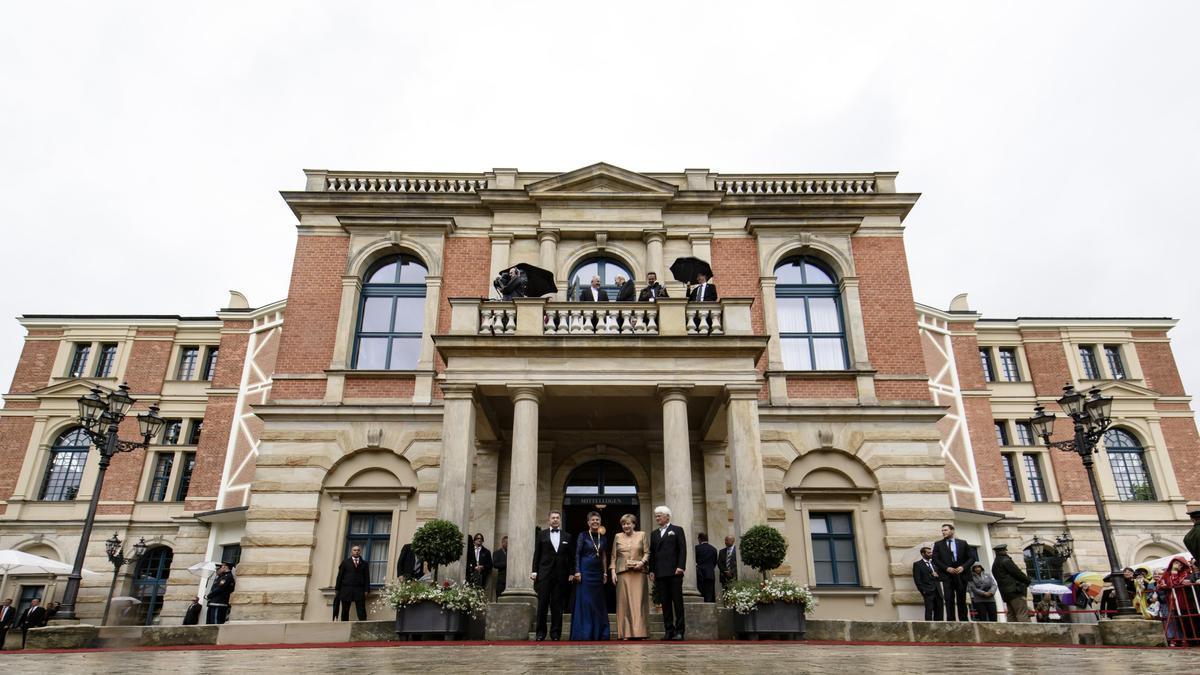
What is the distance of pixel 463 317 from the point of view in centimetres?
1295

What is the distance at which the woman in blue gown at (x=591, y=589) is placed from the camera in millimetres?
9977

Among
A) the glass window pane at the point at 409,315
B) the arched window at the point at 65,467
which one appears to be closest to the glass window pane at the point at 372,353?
the glass window pane at the point at 409,315

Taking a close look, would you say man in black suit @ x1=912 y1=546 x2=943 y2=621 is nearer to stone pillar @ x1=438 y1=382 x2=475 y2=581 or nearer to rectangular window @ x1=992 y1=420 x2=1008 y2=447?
stone pillar @ x1=438 y1=382 x2=475 y2=581

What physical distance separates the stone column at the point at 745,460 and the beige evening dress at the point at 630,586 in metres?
Answer: 2.35

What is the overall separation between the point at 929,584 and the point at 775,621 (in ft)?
12.3

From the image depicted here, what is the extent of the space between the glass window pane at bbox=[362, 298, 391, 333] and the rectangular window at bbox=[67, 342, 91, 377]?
2214 centimetres

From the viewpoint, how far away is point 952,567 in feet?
40.2

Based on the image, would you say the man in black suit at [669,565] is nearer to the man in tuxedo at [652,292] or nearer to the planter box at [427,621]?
the planter box at [427,621]

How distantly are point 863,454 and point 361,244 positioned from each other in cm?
1274

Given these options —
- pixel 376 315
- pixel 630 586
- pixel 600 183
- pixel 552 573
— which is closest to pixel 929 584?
pixel 630 586

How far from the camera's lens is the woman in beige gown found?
977cm

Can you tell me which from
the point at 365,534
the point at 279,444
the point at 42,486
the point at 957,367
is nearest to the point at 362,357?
the point at 279,444

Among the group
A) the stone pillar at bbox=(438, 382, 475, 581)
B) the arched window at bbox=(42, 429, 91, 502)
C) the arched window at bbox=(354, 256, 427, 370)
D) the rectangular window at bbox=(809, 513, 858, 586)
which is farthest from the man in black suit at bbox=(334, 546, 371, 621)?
the arched window at bbox=(42, 429, 91, 502)

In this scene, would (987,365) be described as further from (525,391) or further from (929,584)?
(525,391)
